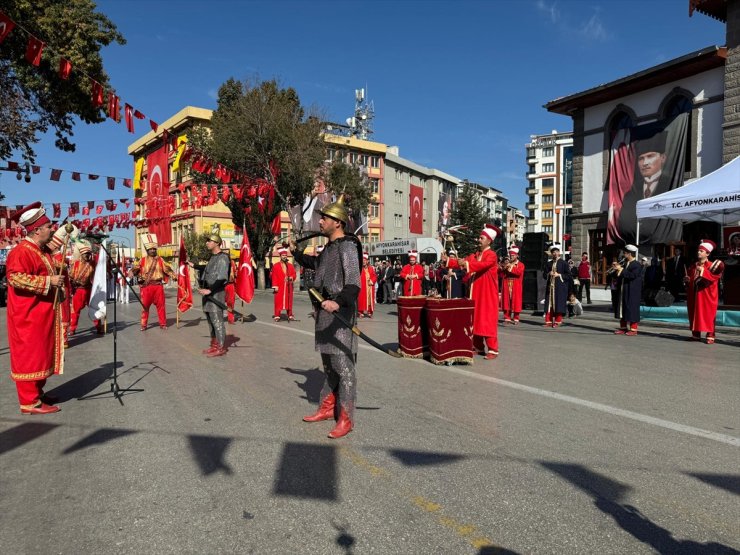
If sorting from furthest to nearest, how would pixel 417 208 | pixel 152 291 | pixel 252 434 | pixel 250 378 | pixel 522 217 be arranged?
1. pixel 522 217
2. pixel 417 208
3. pixel 152 291
4. pixel 250 378
5. pixel 252 434

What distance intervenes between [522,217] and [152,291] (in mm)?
143477

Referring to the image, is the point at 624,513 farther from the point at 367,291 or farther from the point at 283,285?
the point at 367,291

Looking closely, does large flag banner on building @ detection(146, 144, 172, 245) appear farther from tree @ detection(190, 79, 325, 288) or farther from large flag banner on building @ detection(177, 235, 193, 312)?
large flag banner on building @ detection(177, 235, 193, 312)

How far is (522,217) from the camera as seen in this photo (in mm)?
147750

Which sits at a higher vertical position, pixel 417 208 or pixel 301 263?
pixel 417 208

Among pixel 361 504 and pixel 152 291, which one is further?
pixel 152 291

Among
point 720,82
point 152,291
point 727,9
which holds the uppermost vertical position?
point 727,9

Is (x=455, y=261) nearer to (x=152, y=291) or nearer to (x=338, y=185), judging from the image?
(x=152, y=291)

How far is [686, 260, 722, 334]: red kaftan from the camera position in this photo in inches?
428

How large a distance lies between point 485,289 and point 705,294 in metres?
5.40

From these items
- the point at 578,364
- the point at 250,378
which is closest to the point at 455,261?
the point at 578,364

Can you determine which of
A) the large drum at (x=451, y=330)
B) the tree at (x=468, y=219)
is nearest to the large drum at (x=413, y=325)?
the large drum at (x=451, y=330)

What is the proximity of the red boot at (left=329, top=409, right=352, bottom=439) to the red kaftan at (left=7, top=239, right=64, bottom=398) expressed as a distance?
3049mm

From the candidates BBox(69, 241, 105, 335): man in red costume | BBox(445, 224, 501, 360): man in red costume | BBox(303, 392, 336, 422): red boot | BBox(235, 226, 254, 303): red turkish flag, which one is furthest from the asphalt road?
BBox(235, 226, 254, 303): red turkish flag
